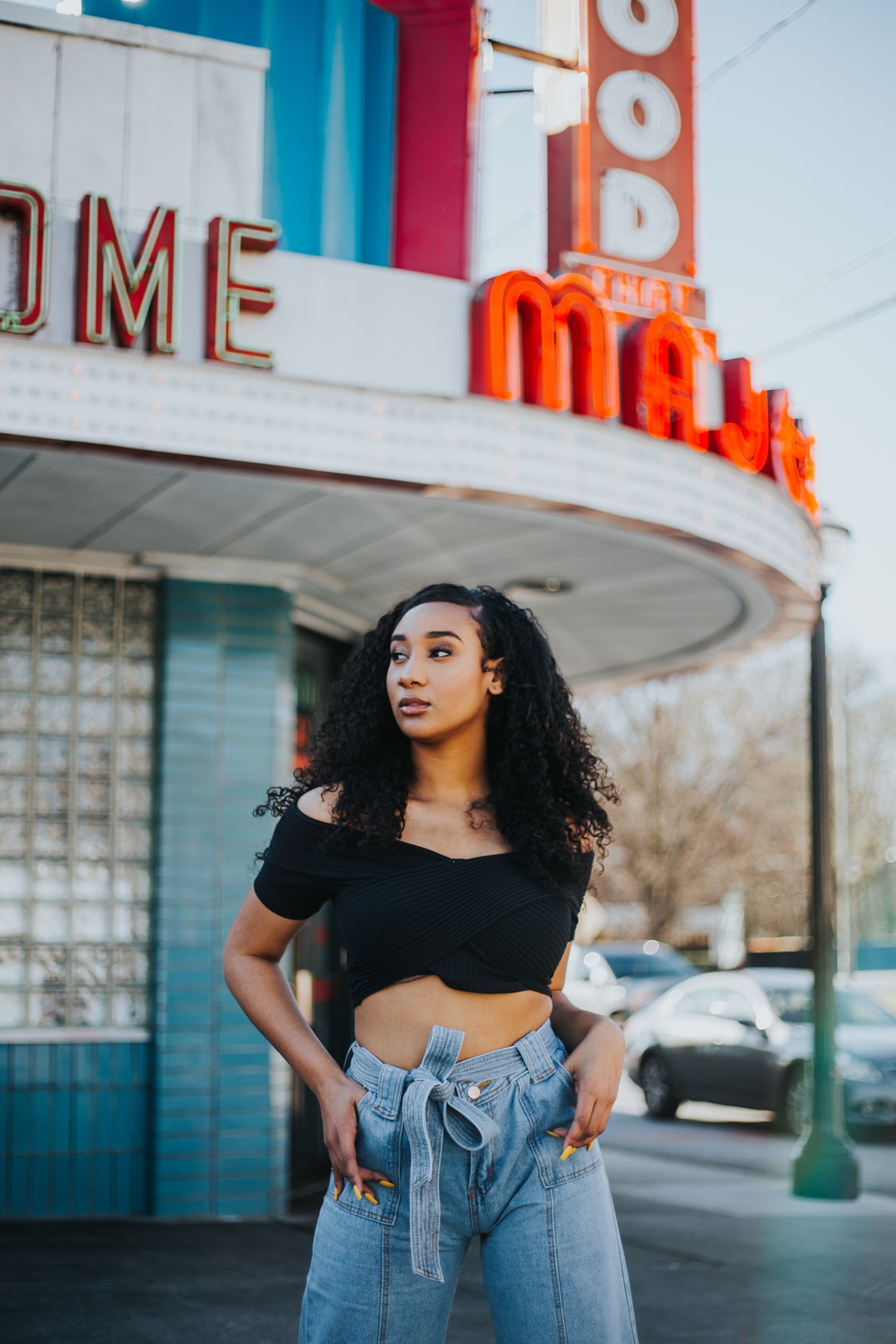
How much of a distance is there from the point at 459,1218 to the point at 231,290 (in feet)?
14.1

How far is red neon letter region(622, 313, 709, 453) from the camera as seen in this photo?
679 cm

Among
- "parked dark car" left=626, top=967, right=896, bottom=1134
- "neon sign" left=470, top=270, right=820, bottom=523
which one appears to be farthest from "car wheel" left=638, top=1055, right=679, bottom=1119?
"neon sign" left=470, top=270, right=820, bottom=523

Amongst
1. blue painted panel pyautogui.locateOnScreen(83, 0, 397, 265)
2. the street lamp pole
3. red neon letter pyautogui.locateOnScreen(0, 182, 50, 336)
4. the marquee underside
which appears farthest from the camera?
the street lamp pole

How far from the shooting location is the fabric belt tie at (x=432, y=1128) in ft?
7.73

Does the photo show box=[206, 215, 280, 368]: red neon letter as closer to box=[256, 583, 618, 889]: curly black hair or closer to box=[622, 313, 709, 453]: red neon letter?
box=[622, 313, 709, 453]: red neon letter

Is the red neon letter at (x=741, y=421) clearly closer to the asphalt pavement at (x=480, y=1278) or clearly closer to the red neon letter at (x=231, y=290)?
the red neon letter at (x=231, y=290)

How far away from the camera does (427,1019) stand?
8.08 ft

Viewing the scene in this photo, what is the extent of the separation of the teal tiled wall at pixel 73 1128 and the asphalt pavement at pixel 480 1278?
0.49ft

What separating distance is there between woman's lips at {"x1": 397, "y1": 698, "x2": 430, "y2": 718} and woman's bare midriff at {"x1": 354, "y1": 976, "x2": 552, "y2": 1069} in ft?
1.52

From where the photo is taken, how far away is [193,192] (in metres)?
6.14

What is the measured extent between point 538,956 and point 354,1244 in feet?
1.85

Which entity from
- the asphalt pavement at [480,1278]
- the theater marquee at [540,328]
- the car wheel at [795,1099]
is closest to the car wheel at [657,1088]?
the car wheel at [795,1099]

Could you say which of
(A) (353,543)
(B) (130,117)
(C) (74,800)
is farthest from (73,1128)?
(B) (130,117)

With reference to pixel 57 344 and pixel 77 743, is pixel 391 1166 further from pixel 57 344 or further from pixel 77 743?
pixel 77 743
